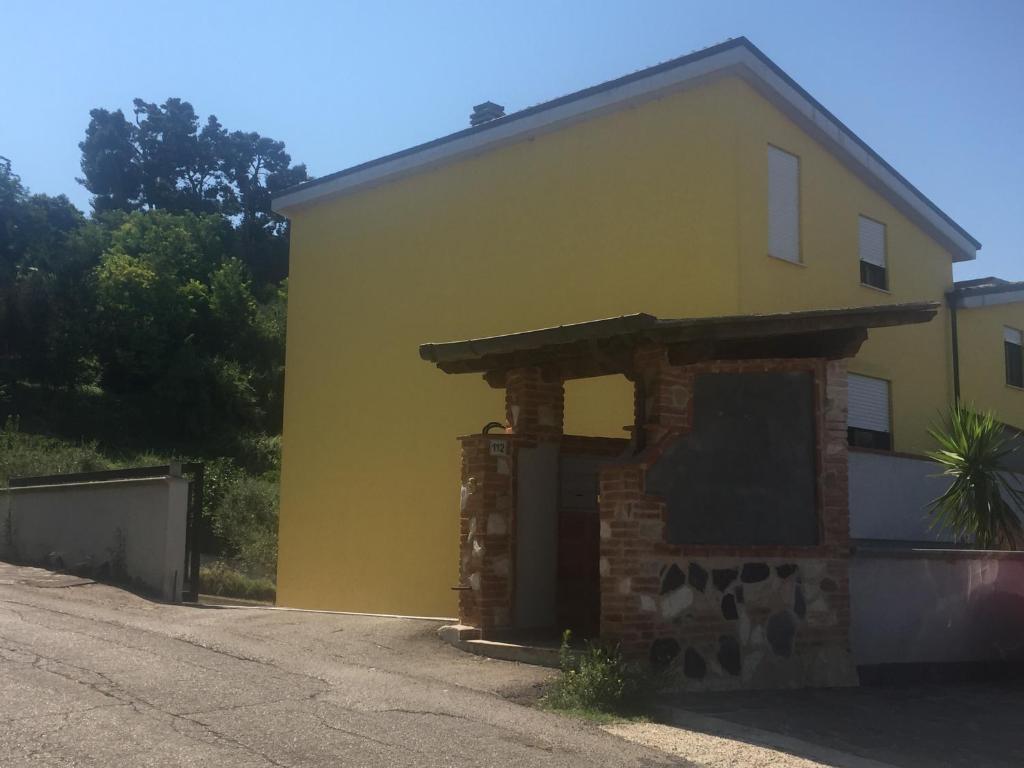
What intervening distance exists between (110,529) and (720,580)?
9.33 m

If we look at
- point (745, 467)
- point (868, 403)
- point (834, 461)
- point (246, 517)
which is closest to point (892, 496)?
point (868, 403)

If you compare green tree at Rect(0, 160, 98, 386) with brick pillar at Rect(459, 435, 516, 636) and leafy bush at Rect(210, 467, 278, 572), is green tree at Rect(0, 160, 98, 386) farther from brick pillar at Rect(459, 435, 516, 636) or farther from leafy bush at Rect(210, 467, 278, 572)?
brick pillar at Rect(459, 435, 516, 636)

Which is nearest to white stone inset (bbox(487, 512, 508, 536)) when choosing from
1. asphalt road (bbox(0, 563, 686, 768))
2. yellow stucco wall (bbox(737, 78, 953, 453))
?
asphalt road (bbox(0, 563, 686, 768))

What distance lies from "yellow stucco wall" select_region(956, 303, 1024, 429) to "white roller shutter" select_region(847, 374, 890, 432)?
9.90 feet

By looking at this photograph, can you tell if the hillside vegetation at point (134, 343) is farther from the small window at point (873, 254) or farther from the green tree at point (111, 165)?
the small window at point (873, 254)

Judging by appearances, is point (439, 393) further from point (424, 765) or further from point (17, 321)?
point (17, 321)

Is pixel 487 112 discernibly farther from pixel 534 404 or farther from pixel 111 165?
pixel 111 165

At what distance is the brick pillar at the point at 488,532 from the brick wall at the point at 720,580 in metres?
1.64

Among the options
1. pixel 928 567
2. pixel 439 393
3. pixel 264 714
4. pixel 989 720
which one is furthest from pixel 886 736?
pixel 439 393

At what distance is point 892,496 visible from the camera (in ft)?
48.8

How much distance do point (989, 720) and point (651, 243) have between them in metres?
7.73

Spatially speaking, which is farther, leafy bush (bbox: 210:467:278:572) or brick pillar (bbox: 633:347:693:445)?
leafy bush (bbox: 210:467:278:572)

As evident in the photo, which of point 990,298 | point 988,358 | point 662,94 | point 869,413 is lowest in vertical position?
point 869,413

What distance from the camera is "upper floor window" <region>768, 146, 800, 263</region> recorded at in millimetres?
14836
